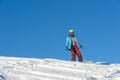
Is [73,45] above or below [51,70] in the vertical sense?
above

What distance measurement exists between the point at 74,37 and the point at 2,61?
489 centimetres

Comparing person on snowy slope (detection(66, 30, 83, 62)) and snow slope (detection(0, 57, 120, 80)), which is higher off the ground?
person on snowy slope (detection(66, 30, 83, 62))

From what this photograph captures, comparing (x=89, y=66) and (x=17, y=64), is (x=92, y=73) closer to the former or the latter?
(x=89, y=66)

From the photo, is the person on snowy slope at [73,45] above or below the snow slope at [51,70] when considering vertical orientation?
above

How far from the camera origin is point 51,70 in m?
13.0

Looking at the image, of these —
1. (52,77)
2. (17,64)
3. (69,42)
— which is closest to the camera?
(52,77)

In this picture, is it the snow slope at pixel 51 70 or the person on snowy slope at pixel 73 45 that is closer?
the snow slope at pixel 51 70

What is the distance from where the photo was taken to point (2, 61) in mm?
13539

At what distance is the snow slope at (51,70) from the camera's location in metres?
12.1

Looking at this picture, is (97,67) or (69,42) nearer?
(97,67)

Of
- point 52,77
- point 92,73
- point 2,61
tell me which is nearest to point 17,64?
point 2,61

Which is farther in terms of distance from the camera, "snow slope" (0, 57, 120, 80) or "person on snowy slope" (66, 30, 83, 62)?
"person on snowy slope" (66, 30, 83, 62)

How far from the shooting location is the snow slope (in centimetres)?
1210

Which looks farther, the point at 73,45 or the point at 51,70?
the point at 73,45
